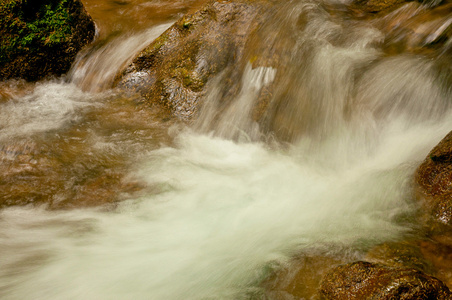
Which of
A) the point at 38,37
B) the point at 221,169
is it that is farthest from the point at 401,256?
the point at 38,37

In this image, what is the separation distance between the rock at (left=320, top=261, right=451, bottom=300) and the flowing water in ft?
1.34

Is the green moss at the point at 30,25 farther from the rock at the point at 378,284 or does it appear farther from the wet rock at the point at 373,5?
the rock at the point at 378,284

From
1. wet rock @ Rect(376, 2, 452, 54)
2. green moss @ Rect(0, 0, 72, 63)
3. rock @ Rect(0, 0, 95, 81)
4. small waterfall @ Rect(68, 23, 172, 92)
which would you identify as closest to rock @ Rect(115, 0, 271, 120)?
small waterfall @ Rect(68, 23, 172, 92)

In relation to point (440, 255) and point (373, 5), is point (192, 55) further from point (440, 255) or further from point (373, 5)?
point (440, 255)

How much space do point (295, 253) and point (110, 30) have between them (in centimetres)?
607

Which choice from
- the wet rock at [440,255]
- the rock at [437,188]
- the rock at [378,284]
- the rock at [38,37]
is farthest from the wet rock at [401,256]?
the rock at [38,37]

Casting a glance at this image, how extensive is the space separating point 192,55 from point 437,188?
376 centimetres

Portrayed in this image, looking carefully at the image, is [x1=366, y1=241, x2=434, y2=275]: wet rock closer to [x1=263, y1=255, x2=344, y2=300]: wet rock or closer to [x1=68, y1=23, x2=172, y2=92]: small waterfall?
[x1=263, y1=255, x2=344, y2=300]: wet rock

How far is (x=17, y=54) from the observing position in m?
6.16

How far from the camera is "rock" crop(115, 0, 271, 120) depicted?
5.57 m

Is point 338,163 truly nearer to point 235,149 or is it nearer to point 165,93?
point 235,149

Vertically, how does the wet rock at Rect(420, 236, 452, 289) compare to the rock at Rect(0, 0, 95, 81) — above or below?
below

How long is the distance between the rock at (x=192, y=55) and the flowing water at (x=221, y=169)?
239 millimetres

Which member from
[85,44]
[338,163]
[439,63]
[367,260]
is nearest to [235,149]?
[338,163]
